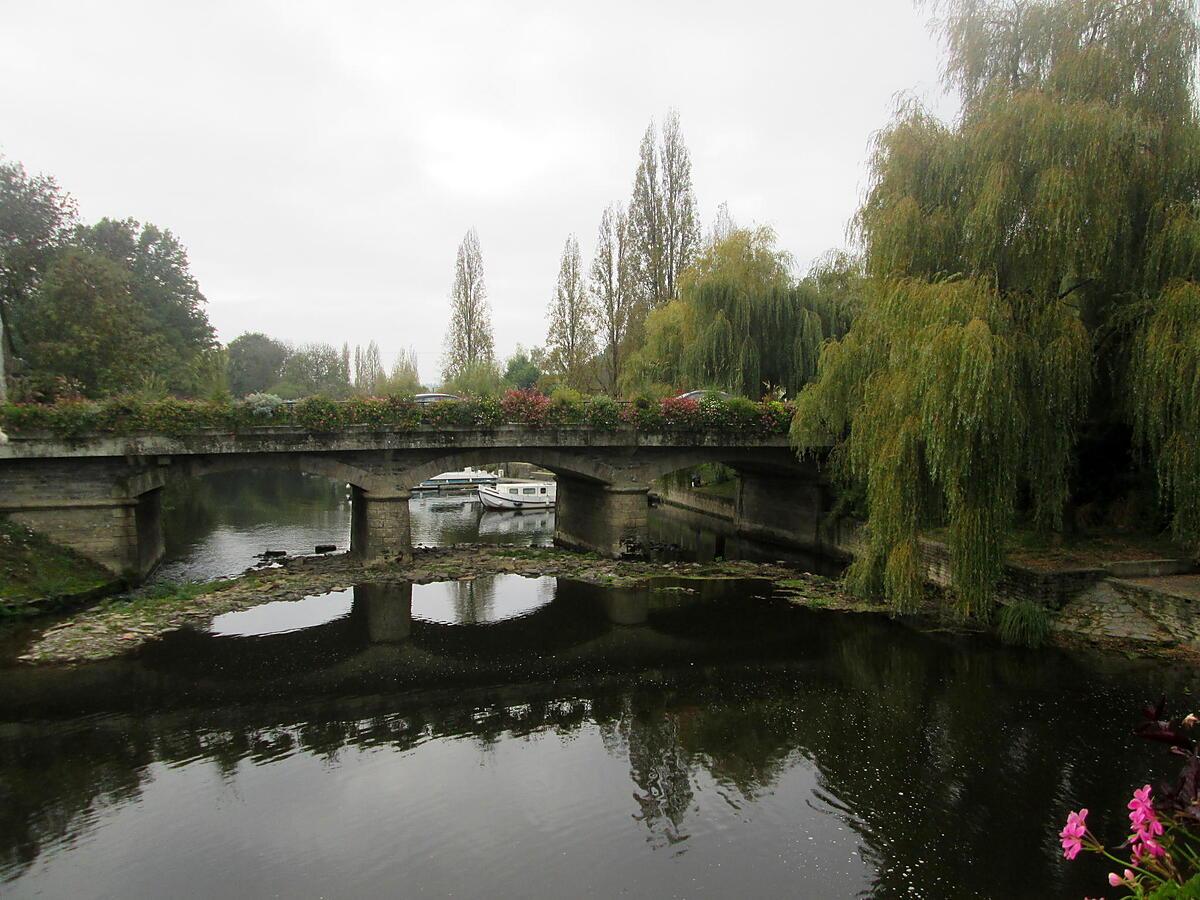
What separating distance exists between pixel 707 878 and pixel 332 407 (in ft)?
52.9

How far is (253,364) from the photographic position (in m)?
80.3

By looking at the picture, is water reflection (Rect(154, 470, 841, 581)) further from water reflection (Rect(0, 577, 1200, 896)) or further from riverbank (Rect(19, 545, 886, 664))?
water reflection (Rect(0, 577, 1200, 896))

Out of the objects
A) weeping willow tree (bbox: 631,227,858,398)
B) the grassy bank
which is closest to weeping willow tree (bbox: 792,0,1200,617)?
weeping willow tree (bbox: 631,227,858,398)

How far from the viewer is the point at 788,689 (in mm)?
13312

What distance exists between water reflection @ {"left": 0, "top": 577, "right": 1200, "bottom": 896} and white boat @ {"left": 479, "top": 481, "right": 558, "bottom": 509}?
23609 mm

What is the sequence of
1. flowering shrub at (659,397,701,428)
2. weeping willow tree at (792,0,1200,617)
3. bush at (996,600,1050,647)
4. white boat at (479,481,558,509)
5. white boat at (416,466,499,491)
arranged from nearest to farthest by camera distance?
1. weeping willow tree at (792,0,1200,617)
2. bush at (996,600,1050,647)
3. flowering shrub at (659,397,701,428)
4. white boat at (479,481,558,509)
5. white boat at (416,466,499,491)

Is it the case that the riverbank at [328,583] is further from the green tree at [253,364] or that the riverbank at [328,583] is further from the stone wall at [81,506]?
the green tree at [253,364]

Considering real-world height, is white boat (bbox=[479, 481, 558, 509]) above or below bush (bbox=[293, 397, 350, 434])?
below

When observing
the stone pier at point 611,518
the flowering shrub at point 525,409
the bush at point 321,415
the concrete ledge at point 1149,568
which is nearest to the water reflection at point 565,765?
the concrete ledge at point 1149,568

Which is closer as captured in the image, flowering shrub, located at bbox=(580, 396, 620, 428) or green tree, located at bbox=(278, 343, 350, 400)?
flowering shrub, located at bbox=(580, 396, 620, 428)

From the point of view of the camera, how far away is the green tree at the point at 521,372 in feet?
192

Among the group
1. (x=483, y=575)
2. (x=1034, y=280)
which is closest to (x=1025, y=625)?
(x=1034, y=280)

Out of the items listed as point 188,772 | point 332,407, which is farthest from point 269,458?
point 188,772

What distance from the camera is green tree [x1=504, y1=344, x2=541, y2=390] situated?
5862 centimetres
